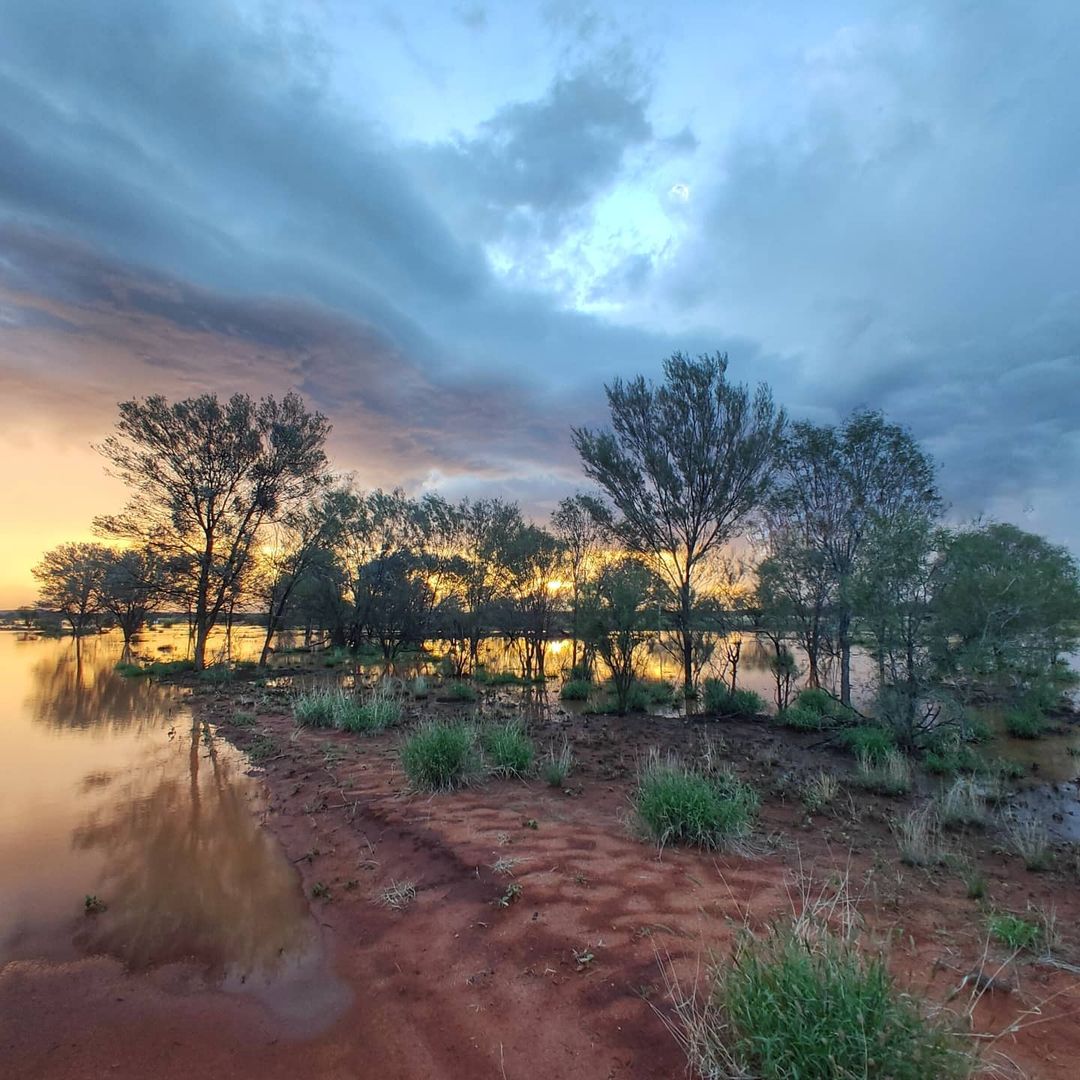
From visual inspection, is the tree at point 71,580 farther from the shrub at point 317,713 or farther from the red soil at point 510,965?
the red soil at point 510,965

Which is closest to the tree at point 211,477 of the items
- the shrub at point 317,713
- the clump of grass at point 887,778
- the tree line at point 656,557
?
the tree line at point 656,557

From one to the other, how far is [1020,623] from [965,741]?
10.7 ft

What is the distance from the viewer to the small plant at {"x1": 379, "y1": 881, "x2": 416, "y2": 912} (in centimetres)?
475

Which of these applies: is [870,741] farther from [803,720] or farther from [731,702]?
[731,702]

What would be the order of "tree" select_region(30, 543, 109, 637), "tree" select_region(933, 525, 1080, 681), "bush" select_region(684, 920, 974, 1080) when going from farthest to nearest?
"tree" select_region(30, 543, 109, 637) < "tree" select_region(933, 525, 1080, 681) < "bush" select_region(684, 920, 974, 1080)

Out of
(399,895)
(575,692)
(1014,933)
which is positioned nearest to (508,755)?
(399,895)

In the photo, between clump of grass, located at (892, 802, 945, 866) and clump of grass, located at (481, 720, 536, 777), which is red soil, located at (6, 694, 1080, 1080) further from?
clump of grass, located at (481, 720, 536, 777)

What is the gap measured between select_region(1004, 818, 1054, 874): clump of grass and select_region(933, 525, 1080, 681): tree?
4000 mm

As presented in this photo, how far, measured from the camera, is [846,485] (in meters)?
17.4

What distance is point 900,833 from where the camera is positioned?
6711 millimetres

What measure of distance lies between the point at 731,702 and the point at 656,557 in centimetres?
529

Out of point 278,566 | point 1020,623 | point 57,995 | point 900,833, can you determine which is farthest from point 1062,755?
point 278,566

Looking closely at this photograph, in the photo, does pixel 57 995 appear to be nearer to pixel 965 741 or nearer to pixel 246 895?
pixel 246 895

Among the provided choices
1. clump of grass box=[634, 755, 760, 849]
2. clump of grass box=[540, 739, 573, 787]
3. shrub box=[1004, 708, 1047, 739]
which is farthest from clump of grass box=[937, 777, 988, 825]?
shrub box=[1004, 708, 1047, 739]
